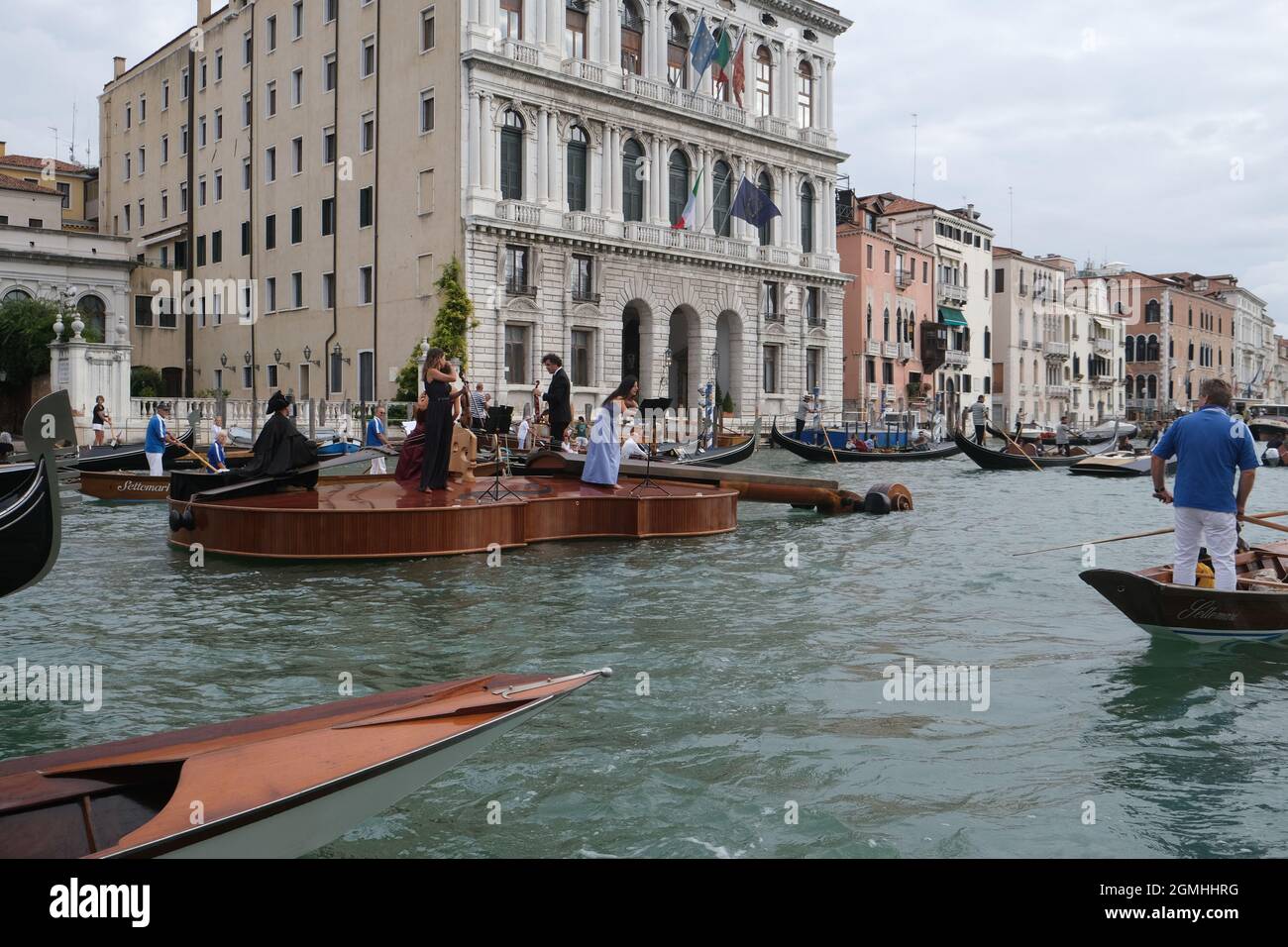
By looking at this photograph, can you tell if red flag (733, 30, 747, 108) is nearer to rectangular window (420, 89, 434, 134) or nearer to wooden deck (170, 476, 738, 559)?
rectangular window (420, 89, 434, 134)

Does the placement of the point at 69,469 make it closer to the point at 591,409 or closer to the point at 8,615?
the point at 8,615

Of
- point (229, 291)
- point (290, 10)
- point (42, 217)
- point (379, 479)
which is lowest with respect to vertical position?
point (379, 479)

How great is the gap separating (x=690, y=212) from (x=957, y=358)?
24095 millimetres

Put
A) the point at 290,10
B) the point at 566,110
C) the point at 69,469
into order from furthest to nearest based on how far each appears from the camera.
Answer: the point at 290,10 → the point at 566,110 → the point at 69,469

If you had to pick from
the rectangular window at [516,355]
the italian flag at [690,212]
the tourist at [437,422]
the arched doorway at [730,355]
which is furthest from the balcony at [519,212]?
the tourist at [437,422]

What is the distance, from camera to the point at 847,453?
1196 inches

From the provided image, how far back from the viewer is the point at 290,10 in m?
37.6

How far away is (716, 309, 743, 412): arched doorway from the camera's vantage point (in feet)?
131

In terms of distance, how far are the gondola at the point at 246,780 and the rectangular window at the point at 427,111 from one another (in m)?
Result: 31.4

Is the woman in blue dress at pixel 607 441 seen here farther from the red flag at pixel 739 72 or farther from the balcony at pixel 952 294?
the balcony at pixel 952 294

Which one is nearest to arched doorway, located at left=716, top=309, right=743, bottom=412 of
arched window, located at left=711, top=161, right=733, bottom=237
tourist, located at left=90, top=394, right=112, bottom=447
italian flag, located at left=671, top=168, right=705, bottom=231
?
arched window, located at left=711, top=161, right=733, bottom=237
